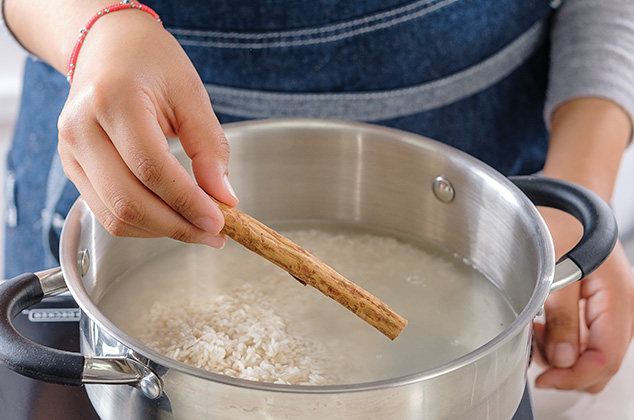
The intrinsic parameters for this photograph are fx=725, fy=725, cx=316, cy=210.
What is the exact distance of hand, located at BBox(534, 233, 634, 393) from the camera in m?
0.67

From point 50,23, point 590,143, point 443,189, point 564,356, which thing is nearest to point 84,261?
point 50,23

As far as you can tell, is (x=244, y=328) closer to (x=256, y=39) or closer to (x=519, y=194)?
(x=519, y=194)

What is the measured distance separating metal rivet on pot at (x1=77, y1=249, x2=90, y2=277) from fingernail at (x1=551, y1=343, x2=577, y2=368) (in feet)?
1.40

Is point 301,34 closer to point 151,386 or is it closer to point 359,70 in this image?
point 359,70

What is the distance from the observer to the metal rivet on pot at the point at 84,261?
1.82 feet

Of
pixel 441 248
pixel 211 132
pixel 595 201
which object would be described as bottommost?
pixel 441 248

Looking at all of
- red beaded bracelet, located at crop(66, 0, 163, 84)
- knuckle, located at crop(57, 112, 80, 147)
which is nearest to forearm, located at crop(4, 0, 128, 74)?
red beaded bracelet, located at crop(66, 0, 163, 84)

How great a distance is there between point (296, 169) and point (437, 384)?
36 centimetres

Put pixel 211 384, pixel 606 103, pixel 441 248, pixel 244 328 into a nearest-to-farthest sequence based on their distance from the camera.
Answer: pixel 211 384, pixel 244 328, pixel 441 248, pixel 606 103

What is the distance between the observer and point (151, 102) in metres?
0.50

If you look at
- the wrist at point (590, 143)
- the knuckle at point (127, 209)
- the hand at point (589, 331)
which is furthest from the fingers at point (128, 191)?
the wrist at point (590, 143)

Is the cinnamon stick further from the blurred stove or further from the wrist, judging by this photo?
the wrist

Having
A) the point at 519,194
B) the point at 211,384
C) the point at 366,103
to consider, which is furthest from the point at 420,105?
the point at 211,384

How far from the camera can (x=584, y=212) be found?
597 mm
